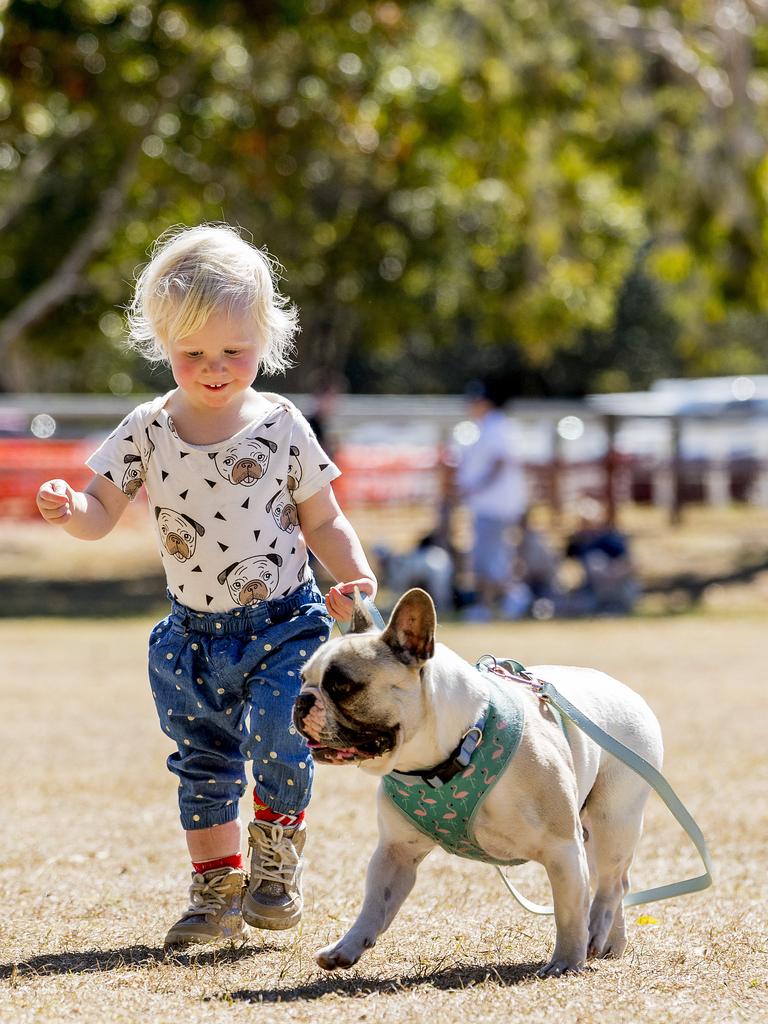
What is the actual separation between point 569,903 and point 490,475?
466 inches

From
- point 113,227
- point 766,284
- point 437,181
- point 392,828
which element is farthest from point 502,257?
point 392,828

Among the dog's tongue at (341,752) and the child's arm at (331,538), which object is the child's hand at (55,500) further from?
the dog's tongue at (341,752)

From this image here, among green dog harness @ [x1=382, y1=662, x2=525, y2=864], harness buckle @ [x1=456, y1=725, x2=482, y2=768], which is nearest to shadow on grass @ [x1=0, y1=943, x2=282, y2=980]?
green dog harness @ [x1=382, y1=662, x2=525, y2=864]

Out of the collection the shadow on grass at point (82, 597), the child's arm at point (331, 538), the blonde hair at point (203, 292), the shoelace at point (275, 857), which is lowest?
the shadow on grass at point (82, 597)

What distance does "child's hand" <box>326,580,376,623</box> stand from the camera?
13.5 ft

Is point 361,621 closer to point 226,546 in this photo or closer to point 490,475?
point 226,546

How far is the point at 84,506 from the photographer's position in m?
4.32

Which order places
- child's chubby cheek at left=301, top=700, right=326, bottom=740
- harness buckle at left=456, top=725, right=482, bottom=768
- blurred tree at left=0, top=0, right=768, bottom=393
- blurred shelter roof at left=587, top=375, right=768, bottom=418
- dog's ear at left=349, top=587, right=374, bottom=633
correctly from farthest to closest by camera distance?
blurred shelter roof at left=587, top=375, right=768, bottom=418
blurred tree at left=0, top=0, right=768, bottom=393
dog's ear at left=349, top=587, right=374, bottom=633
harness buckle at left=456, top=725, right=482, bottom=768
child's chubby cheek at left=301, top=700, right=326, bottom=740

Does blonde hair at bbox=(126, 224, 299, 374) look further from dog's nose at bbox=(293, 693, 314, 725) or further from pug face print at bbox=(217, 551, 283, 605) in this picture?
dog's nose at bbox=(293, 693, 314, 725)

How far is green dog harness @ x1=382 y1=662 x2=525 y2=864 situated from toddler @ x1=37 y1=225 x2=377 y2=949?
529 millimetres

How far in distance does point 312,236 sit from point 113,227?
3814 mm

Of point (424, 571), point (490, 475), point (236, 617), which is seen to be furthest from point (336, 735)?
point (490, 475)

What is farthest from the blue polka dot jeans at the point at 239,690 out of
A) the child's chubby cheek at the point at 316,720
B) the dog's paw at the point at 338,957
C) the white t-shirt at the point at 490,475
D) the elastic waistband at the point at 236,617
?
the white t-shirt at the point at 490,475

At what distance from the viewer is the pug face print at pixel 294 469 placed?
4.40 m
